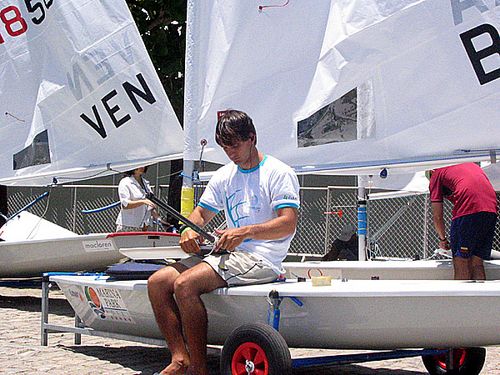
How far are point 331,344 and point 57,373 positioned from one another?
160 cm

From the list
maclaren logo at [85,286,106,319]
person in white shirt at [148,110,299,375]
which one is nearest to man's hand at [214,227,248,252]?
person in white shirt at [148,110,299,375]

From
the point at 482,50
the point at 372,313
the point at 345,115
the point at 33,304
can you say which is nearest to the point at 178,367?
the point at 372,313

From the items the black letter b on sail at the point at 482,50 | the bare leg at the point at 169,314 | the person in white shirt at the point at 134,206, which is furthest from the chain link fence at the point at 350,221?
the bare leg at the point at 169,314

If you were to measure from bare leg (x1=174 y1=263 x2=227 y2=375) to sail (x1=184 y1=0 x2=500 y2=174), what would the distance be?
3.60ft

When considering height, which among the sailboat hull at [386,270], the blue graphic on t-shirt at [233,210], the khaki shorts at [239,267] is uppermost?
the blue graphic on t-shirt at [233,210]

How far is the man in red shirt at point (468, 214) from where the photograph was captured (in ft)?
20.6

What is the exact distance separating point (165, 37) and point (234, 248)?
22.9ft

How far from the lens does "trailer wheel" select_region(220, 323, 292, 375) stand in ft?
14.3

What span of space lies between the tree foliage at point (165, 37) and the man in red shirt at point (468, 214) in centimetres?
527

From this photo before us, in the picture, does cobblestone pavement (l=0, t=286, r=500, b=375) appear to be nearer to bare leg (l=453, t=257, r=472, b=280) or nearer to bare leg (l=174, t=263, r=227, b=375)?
bare leg (l=453, t=257, r=472, b=280)

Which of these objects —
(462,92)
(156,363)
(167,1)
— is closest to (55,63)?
(167,1)

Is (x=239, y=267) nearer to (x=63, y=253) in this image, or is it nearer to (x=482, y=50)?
(x=482, y=50)

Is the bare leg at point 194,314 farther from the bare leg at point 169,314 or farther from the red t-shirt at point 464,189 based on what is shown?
the red t-shirt at point 464,189

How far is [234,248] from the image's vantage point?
4.77 m
